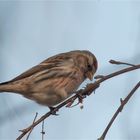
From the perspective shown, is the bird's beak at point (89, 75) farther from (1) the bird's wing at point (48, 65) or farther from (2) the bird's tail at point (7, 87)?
(2) the bird's tail at point (7, 87)

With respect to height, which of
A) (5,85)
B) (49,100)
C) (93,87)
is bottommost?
(49,100)

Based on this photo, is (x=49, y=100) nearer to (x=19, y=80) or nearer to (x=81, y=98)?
(x=19, y=80)

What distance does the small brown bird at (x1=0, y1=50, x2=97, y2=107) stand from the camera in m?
4.49

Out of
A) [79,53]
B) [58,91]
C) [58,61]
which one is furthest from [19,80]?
[79,53]

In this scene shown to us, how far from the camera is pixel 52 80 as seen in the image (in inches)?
189

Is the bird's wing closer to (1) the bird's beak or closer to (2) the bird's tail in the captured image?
(2) the bird's tail

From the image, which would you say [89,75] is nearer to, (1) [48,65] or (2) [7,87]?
(1) [48,65]

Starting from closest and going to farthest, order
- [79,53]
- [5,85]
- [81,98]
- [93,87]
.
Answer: [93,87], [81,98], [5,85], [79,53]

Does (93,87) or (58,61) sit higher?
(93,87)

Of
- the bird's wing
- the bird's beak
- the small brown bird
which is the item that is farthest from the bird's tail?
the bird's beak

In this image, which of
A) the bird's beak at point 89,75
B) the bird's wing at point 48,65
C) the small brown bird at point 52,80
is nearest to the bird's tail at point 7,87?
the small brown bird at point 52,80

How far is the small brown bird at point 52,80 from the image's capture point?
4.49 metres

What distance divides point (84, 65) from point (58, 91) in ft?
2.49

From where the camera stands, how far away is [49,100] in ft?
15.1
